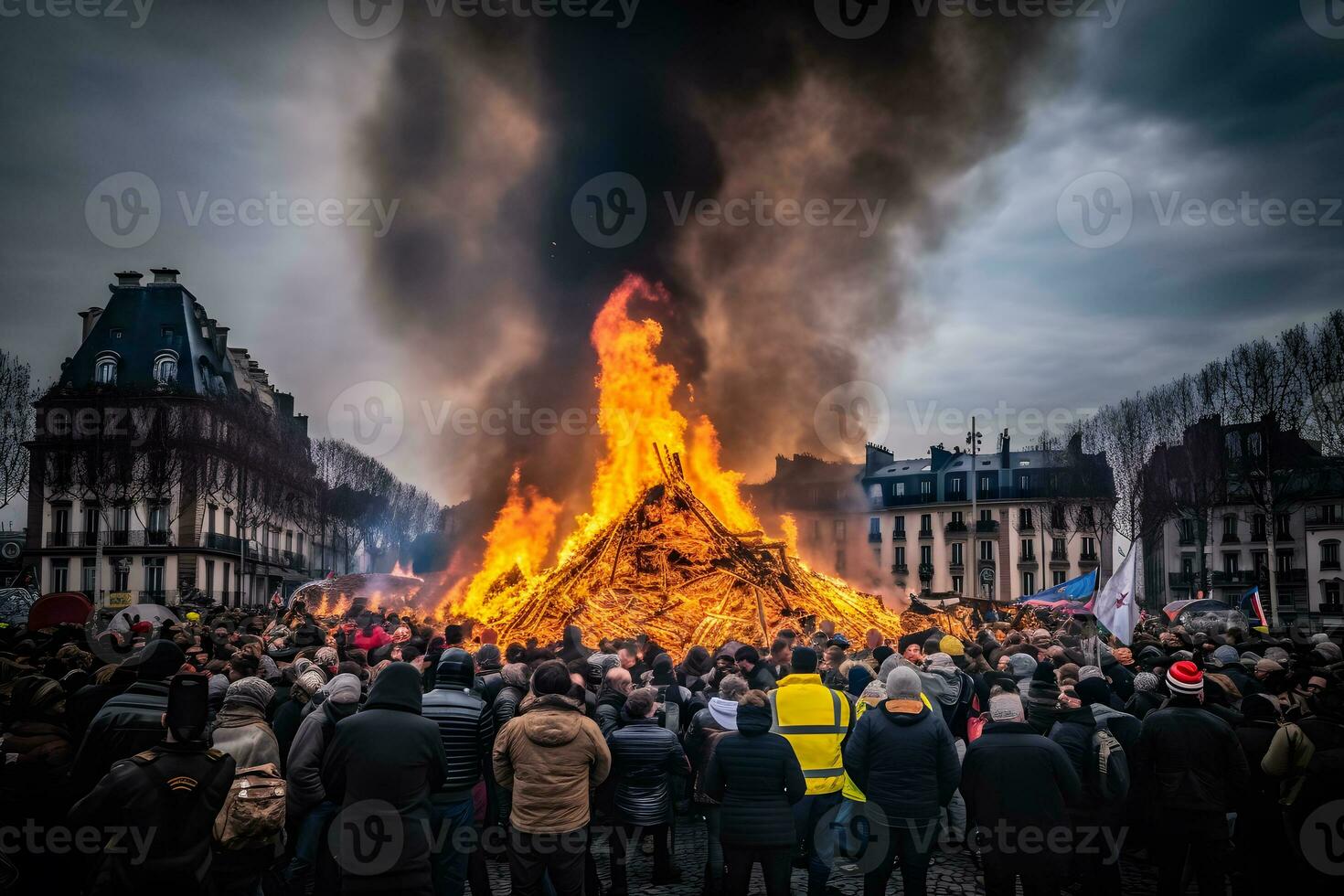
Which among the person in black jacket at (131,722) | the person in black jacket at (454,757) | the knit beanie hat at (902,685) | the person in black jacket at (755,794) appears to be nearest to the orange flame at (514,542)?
the person in black jacket at (454,757)

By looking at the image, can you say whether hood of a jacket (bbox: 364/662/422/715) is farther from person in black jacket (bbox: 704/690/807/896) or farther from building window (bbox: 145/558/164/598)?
building window (bbox: 145/558/164/598)

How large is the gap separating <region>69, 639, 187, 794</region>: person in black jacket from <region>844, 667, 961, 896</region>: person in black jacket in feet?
18.1

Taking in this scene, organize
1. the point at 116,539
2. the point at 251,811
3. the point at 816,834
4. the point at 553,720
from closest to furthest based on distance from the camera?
the point at 251,811, the point at 553,720, the point at 816,834, the point at 116,539

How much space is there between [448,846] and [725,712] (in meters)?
2.90

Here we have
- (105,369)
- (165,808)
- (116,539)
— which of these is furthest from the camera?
(105,369)

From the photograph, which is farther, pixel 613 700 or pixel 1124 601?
pixel 1124 601

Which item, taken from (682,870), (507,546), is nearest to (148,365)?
(507,546)

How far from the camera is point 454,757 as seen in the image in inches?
307

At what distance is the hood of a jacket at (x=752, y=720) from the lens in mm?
7520

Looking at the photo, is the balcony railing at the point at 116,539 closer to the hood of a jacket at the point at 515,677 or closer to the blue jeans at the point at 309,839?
the hood of a jacket at the point at 515,677

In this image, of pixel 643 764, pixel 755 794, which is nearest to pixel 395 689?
pixel 643 764

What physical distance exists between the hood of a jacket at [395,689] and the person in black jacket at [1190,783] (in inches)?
252

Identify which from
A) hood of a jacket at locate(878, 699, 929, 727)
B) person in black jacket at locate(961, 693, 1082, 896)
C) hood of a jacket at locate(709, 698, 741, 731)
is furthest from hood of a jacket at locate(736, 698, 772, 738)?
person in black jacket at locate(961, 693, 1082, 896)

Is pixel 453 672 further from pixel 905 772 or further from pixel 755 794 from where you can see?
pixel 905 772
